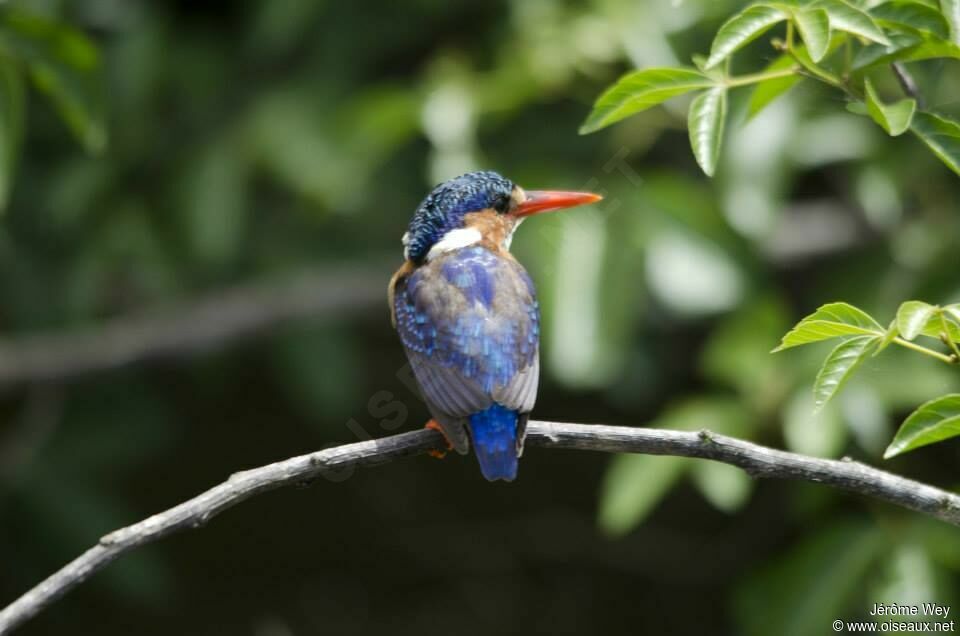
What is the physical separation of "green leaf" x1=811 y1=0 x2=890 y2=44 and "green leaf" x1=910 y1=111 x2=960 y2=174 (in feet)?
0.40

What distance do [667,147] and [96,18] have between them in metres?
1.82

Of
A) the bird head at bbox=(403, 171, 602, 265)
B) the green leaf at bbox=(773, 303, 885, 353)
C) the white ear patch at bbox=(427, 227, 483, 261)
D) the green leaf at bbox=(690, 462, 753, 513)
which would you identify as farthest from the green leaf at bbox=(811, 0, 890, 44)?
the green leaf at bbox=(690, 462, 753, 513)

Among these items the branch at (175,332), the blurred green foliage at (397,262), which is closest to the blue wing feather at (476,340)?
the blurred green foliage at (397,262)

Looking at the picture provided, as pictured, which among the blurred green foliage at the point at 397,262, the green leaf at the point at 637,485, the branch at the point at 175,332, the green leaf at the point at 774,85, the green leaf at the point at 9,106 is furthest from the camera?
the branch at the point at 175,332

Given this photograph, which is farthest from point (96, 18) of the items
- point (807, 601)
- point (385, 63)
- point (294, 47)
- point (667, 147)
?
point (807, 601)

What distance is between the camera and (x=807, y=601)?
3.00 m

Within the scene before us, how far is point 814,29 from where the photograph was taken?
1.66 metres

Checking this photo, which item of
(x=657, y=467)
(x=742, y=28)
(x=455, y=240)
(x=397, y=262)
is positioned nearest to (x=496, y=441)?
(x=455, y=240)

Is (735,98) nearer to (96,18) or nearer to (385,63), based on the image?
(385,63)

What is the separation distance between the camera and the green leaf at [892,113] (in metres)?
1.61

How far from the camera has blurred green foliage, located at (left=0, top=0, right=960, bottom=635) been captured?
302cm

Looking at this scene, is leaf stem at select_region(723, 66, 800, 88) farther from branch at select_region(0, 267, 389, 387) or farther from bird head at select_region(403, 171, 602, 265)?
branch at select_region(0, 267, 389, 387)

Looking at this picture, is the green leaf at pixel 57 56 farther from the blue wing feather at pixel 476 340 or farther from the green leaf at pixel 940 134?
the green leaf at pixel 940 134

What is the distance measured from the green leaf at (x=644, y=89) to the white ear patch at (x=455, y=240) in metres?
0.96
